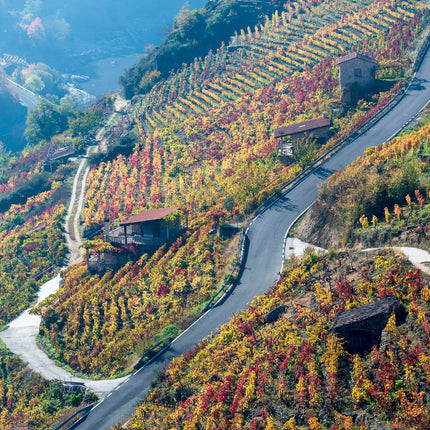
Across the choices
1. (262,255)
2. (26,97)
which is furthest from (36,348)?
(26,97)

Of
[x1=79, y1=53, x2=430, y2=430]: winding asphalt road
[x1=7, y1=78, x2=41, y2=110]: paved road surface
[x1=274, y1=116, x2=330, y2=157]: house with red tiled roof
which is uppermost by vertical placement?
[x1=7, y1=78, x2=41, y2=110]: paved road surface

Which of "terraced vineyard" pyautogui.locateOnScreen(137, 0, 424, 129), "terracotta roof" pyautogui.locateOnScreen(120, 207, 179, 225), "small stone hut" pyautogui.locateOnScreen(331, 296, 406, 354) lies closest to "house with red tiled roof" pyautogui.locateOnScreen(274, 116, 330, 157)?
"terracotta roof" pyautogui.locateOnScreen(120, 207, 179, 225)

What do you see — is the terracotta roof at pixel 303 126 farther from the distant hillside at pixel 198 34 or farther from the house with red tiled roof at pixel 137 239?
the distant hillside at pixel 198 34

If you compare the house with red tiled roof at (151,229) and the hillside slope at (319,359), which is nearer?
the hillside slope at (319,359)

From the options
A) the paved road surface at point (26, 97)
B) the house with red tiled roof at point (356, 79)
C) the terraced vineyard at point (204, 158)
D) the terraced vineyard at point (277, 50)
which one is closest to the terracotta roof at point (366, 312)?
the terraced vineyard at point (204, 158)

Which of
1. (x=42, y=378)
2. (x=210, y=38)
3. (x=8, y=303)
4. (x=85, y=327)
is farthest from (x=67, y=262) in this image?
(x=210, y=38)

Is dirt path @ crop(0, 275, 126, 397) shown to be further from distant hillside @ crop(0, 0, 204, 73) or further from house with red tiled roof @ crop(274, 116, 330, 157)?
distant hillside @ crop(0, 0, 204, 73)
